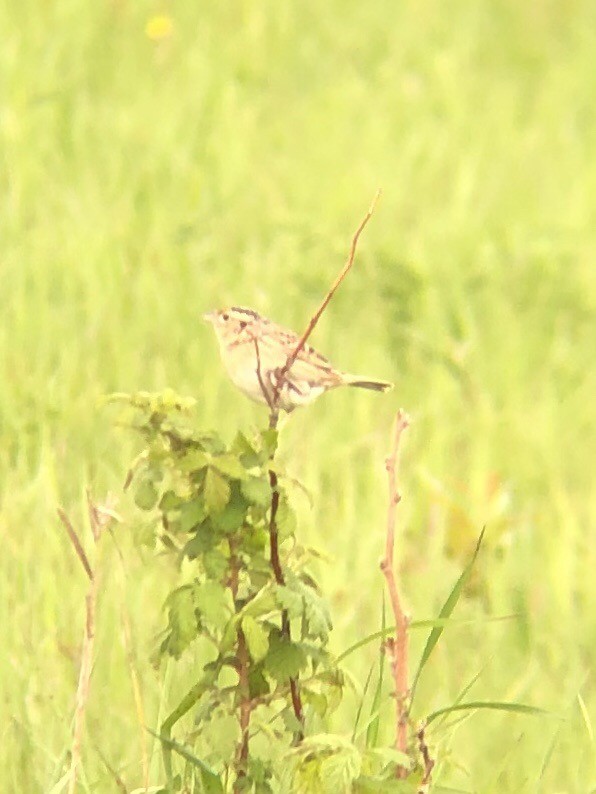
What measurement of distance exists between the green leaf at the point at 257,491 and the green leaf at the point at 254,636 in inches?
7.1

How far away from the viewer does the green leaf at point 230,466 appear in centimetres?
265

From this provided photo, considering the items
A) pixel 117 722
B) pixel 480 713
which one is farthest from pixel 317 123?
pixel 117 722

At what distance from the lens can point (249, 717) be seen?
2.84m

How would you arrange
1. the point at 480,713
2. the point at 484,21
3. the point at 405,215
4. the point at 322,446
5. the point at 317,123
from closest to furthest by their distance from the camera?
the point at 480,713 < the point at 322,446 < the point at 405,215 < the point at 317,123 < the point at 484,21

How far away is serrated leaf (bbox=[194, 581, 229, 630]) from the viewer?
266 cm

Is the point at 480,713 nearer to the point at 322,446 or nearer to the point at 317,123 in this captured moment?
the point at 322,446

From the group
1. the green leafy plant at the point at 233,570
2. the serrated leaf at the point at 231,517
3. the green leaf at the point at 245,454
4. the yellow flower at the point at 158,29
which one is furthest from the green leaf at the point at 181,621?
the yellow flower at the point at 158,29

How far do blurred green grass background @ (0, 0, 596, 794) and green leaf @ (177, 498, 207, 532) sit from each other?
546 millimetres

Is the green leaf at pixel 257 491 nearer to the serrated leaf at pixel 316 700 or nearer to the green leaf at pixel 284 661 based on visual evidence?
the green leaf at pixel 284 661

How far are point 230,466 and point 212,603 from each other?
215 millimetres

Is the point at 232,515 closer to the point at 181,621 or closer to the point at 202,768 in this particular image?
the point at 181,621

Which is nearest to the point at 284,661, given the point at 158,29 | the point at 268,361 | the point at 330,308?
the point at 268,361

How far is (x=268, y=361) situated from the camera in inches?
156

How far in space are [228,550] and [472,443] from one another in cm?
385
